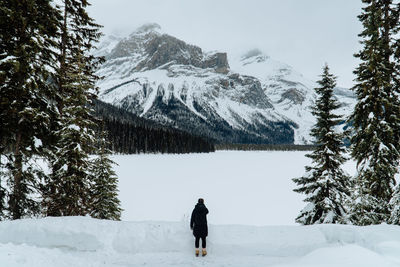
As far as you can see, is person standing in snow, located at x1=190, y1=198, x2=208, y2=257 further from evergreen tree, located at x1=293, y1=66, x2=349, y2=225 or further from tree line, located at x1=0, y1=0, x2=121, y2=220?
evergreen tree, located at x1=293, y1=66, x2=349, y2=225

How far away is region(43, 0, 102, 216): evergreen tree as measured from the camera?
37.7ft

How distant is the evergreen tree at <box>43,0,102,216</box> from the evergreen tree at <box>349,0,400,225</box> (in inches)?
557

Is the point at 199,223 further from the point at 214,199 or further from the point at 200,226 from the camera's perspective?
the point at 214,199

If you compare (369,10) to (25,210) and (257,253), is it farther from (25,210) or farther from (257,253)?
(25,210)

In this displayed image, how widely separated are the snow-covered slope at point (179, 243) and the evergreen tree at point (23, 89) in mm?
2784

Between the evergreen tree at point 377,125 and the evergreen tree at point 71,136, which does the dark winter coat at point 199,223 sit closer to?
the evergreen tree at point 71,136

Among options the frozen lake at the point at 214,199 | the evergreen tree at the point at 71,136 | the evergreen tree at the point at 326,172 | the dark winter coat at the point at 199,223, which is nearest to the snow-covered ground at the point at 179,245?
the dark winter coat at the point at 199,223

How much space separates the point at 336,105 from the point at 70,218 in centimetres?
1551

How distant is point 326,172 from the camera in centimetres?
1406

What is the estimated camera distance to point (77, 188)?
38.5 feet

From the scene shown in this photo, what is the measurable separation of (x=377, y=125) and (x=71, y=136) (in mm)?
15473

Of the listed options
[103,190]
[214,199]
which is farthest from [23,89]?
[214,199]

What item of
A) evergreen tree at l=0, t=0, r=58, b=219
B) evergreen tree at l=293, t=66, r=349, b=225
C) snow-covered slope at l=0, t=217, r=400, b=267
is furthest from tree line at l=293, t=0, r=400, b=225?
evergreen tree at l=0, t=0, r=58, b=219

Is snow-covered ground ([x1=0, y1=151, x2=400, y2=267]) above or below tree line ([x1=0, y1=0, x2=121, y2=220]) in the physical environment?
below
